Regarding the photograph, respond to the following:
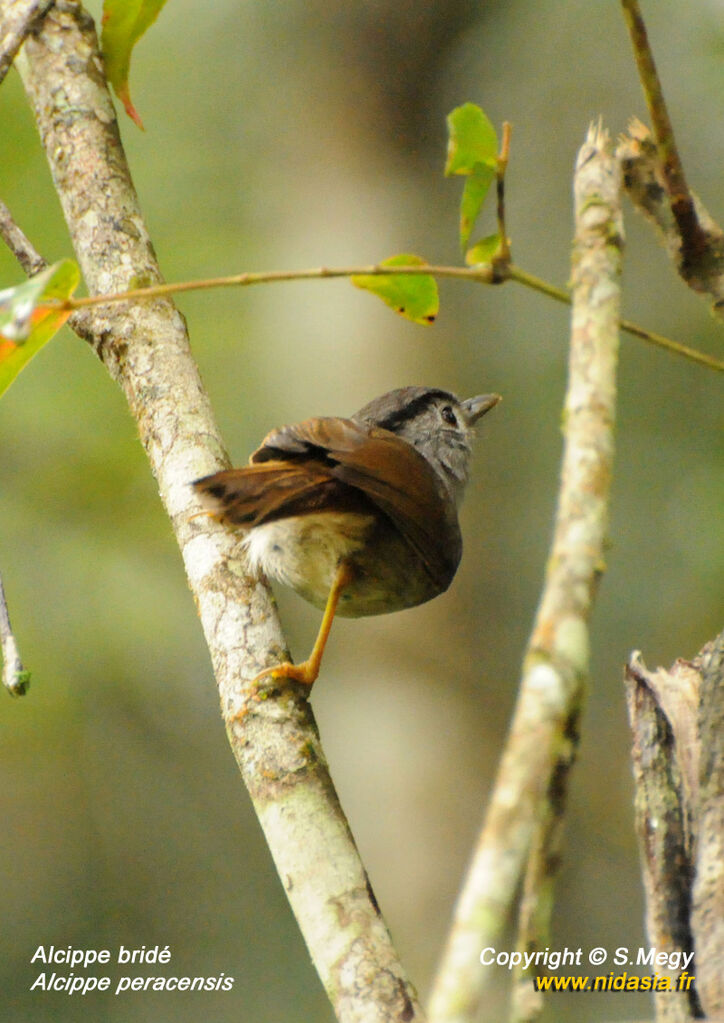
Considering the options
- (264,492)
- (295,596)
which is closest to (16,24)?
(264,492)

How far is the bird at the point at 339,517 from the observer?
2.11 metres

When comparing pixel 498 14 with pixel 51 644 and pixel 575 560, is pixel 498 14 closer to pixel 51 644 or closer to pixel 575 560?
pixel 51 644

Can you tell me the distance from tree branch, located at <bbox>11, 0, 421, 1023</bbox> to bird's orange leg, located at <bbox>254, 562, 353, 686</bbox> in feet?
0.11

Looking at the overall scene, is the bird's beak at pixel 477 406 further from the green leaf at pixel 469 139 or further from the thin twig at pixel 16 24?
the green leaf at pixel 469 139

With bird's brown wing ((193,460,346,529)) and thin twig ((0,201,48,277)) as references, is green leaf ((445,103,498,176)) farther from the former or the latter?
thin twig ((0,201,48,277))

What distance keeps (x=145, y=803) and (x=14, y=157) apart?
367cm

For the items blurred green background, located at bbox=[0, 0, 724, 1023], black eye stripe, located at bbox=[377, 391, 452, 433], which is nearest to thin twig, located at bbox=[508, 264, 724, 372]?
black eye stripe, located at bbox=[377, 391, 452, 433]

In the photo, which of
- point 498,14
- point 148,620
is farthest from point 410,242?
point 148,620

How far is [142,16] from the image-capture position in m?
2.61

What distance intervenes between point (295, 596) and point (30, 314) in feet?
14.7

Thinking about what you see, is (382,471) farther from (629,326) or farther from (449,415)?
(449,415)

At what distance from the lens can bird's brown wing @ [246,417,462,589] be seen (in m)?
2.31

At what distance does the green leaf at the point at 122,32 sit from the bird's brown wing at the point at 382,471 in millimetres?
934

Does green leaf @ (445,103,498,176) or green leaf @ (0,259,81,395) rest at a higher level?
green leaf @ (445,103,498,176)
